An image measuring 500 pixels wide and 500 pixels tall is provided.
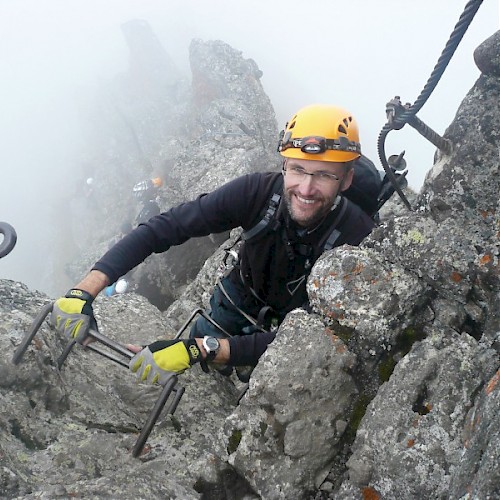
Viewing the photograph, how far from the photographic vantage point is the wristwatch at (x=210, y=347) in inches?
240

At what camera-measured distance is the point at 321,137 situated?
257 inches

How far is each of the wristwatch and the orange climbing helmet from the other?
2.97 m

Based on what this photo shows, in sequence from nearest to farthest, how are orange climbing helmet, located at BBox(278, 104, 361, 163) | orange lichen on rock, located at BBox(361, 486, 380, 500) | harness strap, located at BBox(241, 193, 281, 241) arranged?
orange lichen on rock, located at BBox(361, 486, 380, 500) < orange climbing helmet, located at BBox(278, 104, 361, 163) < harness strap, located at BBox(241, 193, 281, 241)

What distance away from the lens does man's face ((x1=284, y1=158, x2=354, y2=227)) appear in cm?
645

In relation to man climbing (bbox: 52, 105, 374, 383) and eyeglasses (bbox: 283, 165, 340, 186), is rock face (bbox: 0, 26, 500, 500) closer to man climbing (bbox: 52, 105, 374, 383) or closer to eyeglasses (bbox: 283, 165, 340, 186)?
man climbing (bbox: 52, 105, 374, 383)

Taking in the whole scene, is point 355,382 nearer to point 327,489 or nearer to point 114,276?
point 327,489

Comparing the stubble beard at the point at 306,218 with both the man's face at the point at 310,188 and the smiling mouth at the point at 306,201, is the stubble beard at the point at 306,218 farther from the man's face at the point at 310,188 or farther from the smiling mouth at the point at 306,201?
the smiling mouth at the point at 306,201

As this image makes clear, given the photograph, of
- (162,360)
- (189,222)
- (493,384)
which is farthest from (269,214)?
(493,384)

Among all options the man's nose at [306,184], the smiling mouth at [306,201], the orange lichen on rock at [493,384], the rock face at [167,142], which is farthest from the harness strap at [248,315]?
the rock face at [167,142]

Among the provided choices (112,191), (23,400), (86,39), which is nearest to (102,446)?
(23,400)

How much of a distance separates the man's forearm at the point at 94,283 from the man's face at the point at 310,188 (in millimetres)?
3002

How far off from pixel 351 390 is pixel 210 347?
1.98 metres

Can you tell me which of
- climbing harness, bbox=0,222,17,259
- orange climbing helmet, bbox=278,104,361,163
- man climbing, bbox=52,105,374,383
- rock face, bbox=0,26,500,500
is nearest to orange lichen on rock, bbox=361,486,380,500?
rock face, bbox=0,26,500,500

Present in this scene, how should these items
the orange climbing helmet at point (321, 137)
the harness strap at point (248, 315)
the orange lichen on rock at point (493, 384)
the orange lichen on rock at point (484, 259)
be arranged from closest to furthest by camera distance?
the orange lichen on rock at point (493, 384) < the orange lichen on rock at point (484, 259) < the orange climbing helmet at point (321, 137) < the harness strap at point (248, 315)
